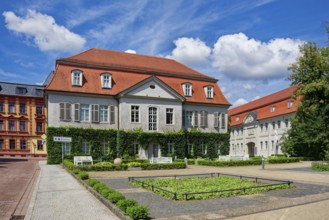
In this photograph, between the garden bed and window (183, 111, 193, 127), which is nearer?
the garden bed

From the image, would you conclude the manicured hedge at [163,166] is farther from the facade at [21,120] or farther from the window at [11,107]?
the window at [11,107]

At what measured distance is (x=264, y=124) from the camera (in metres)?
57.7

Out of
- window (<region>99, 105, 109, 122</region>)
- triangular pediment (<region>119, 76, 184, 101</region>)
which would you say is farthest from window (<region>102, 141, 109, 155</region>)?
triangular pediment (<region>119, 76, 184, 101</region>)

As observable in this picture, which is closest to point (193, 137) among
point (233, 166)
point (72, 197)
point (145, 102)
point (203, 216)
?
point (145, 102)

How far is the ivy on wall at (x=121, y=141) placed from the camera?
1329 inches

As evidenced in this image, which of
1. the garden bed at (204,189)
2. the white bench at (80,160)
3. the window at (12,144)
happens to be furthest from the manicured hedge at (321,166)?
the window at (12,144)

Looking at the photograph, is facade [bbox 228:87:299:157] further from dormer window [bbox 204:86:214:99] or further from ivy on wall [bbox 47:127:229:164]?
dormer window [bbox 204:86:214:99]

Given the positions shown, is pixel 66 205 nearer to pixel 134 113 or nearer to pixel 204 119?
pixel 134 113

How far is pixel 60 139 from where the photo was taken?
28516mm

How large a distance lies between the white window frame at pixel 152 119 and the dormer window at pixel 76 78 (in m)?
8.25

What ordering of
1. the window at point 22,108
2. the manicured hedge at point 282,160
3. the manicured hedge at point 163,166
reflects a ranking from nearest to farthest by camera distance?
1. the manicured hedge at point 163,166
2. the manicured hedge at point 282,160
3. the window at point 22,108

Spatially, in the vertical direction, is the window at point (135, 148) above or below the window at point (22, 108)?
below

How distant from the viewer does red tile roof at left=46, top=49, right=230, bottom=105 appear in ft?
115

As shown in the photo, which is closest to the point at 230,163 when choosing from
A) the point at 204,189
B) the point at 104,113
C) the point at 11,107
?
the point at 104,113
